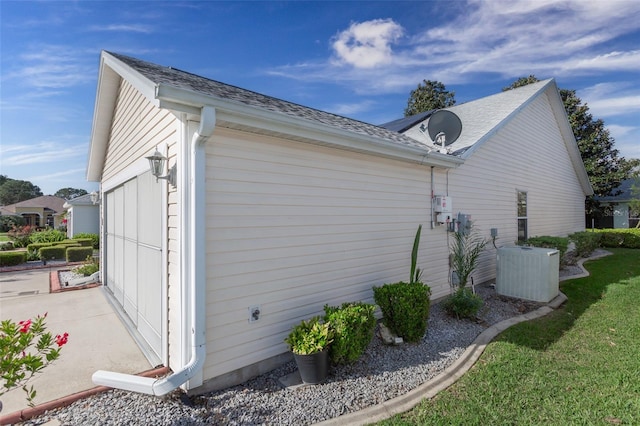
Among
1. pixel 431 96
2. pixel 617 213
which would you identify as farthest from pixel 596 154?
pixel 431 96

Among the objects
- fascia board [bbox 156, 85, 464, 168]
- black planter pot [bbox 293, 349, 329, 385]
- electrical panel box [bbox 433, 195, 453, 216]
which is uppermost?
fascia board [bbox 156, 85, 464, 168]

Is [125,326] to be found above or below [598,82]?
below

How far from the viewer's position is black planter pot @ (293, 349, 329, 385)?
3.19m

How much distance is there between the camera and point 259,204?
141 inches

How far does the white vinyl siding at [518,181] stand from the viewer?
730cm

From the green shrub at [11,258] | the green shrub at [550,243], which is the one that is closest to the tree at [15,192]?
the green shrub at [11,258]

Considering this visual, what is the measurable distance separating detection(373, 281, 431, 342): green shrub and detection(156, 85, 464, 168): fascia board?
6.99ft

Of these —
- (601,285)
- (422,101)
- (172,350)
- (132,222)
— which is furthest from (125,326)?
(422,101)

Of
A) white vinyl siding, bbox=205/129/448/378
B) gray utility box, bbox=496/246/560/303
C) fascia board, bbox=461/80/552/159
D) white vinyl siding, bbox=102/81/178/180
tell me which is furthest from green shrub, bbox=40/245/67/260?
gray utility box, bbox=496/246/560/303

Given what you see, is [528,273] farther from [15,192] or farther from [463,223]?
[15,192]

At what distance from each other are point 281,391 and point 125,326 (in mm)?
3306

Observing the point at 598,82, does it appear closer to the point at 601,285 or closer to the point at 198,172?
the point at 601,285

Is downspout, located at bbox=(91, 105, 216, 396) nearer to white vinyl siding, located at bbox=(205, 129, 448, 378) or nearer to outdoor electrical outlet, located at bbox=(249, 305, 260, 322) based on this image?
white vinyl siding, located at bbox=(205, 129, 448, 378)

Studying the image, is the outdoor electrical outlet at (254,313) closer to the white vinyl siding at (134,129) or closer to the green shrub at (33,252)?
the white vinyl siding at (134,129)
